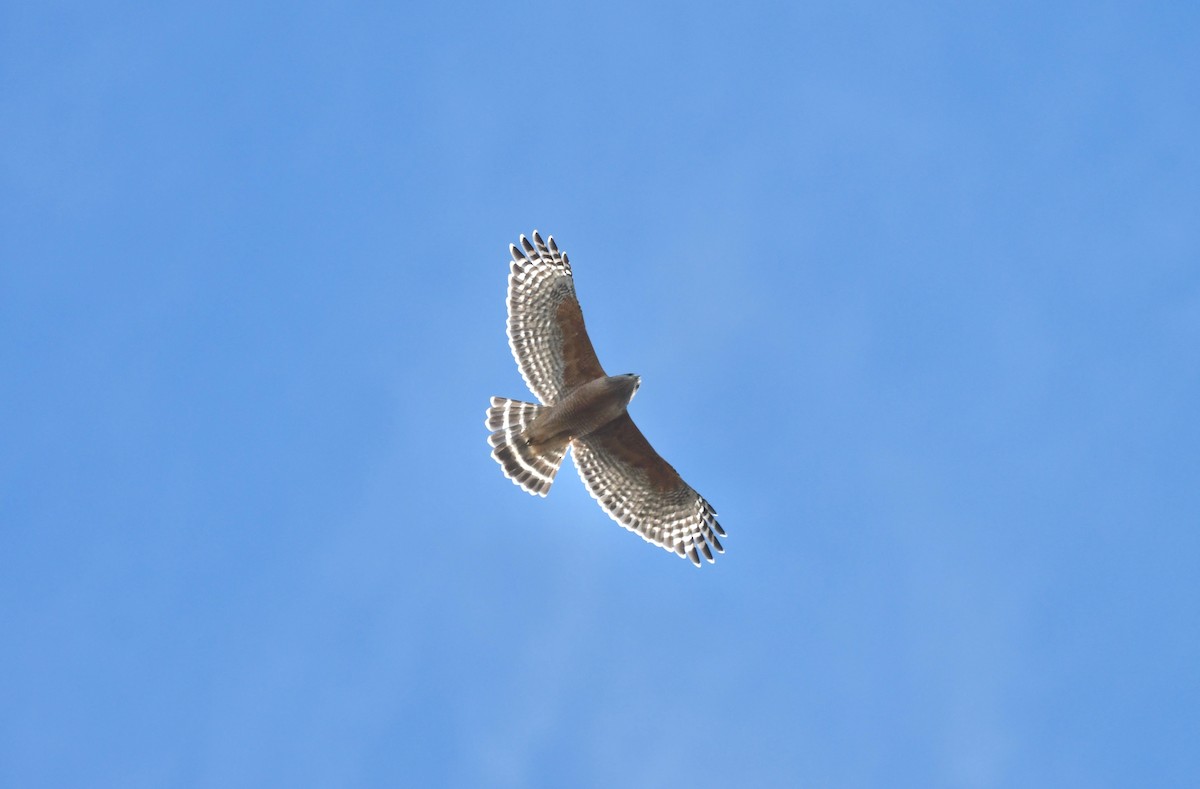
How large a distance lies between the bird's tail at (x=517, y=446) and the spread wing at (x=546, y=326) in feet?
1.20

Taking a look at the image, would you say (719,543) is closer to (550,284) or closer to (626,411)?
(626,411)

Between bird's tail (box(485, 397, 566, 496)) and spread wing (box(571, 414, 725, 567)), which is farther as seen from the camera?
→ spread wing (box(571, 414, 725, 567))

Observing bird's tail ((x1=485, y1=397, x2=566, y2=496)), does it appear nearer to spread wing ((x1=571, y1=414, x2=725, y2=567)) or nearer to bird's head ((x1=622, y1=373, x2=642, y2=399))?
spread wing ((x1=571, y1=414, x2=725, y2=567))

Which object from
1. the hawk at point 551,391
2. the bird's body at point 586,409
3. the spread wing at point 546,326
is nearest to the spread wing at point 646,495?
the hawk at point 551,391

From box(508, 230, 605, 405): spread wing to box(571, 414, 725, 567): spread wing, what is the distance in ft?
3.22

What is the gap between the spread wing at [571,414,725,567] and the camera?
21828 millimetres

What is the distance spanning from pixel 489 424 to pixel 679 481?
2852 millimetres

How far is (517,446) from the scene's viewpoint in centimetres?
2133

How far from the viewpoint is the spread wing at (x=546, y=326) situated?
21281 millimetres

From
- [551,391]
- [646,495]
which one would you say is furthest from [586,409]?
[646,495]

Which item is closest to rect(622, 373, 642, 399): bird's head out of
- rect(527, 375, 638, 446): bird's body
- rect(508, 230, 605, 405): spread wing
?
rect(527, 375, 638, 446): bird's body

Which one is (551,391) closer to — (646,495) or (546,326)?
(546,326)

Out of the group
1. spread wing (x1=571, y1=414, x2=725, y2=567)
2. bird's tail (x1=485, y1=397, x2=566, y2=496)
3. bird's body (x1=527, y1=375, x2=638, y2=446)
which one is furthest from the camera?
spread wing (x1=571, y1=414, x2=725, y2=567)

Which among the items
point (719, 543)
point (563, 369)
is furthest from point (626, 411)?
point (719, 543)
